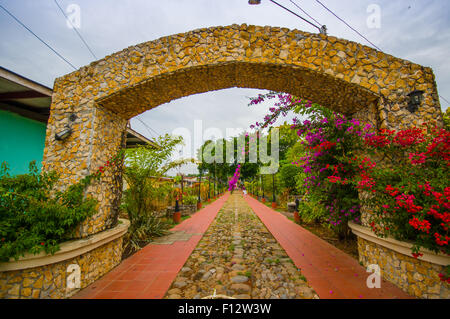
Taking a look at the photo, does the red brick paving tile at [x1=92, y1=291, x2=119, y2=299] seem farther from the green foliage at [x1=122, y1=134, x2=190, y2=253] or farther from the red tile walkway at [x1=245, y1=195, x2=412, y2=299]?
the red tile walkway at [x1=245, y1=195, x2=412, y2=299]

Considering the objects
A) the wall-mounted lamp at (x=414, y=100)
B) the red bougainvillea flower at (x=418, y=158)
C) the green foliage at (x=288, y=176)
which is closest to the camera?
the red bougainvillea flower at (x=418, y=158)

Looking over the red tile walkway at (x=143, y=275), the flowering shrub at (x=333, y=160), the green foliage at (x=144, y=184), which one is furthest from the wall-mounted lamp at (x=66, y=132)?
the flowering shrub at (x=333, y=160)

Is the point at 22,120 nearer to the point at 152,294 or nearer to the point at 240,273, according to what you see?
the point at 152,294

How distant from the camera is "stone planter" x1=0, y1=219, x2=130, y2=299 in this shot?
1829mm

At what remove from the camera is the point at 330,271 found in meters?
2.79

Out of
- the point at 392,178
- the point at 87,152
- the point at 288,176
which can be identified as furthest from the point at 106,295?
the point at 288,176

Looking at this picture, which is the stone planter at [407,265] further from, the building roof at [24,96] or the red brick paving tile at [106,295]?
the building roof at [24,96]

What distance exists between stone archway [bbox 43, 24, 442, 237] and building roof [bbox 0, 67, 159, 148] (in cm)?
30

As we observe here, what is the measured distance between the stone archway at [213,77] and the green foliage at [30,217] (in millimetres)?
492

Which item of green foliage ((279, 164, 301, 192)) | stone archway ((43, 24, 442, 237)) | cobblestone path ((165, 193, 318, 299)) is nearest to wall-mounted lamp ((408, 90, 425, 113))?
stone archway ((43, 24, 442, 237))

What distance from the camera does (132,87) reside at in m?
2.88

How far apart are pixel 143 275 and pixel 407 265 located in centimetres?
372

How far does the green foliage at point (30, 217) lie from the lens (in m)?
1.76

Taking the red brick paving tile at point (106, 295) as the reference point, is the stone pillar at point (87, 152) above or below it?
above
